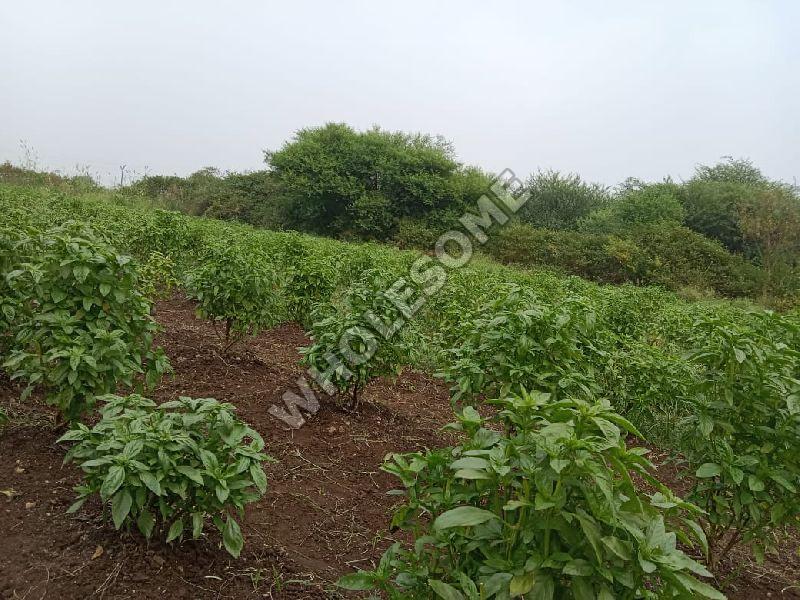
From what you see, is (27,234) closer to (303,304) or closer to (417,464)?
(417,464)

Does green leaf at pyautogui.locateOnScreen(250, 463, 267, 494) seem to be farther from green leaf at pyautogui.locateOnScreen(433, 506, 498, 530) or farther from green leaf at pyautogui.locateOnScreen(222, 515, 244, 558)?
green leaf at pyautogui.locateOnScreen(433, 506, 498, 530)


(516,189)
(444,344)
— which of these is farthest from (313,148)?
(444,344)

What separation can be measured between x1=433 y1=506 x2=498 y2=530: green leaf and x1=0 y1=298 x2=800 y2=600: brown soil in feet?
3.65

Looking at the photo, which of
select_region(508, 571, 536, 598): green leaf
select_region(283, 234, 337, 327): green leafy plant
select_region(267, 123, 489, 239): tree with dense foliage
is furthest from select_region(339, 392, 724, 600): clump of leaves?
select_region(267, 123, 489, 239): tree with dense foliage

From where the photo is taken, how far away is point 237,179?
30109 mm

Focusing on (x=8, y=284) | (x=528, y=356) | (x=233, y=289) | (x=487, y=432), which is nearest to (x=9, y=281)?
(x=8, y=284)

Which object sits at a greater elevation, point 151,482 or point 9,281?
point 9,281

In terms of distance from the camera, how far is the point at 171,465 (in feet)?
6.64

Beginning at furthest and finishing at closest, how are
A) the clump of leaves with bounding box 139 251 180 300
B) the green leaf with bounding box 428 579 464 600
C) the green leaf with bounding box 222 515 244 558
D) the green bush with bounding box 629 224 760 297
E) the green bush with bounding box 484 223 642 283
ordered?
the green bush with bounding box 484 223 642 283 → the green bush with bounding box 629 224 760 297 → the clump of leaves with bounding box 139 251 180 300 → the green leaf with bounding box 222 515 244 558 → the green leaf with bounding box 428 579 464 600

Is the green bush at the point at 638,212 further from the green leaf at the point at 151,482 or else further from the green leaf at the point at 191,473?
the green leaf at the point at 151,482

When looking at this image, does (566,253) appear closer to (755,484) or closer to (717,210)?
(717,210)

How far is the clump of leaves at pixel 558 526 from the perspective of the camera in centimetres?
136

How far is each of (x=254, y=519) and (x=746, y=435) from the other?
2366 millimetres

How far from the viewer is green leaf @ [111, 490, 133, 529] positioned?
1.90 m
